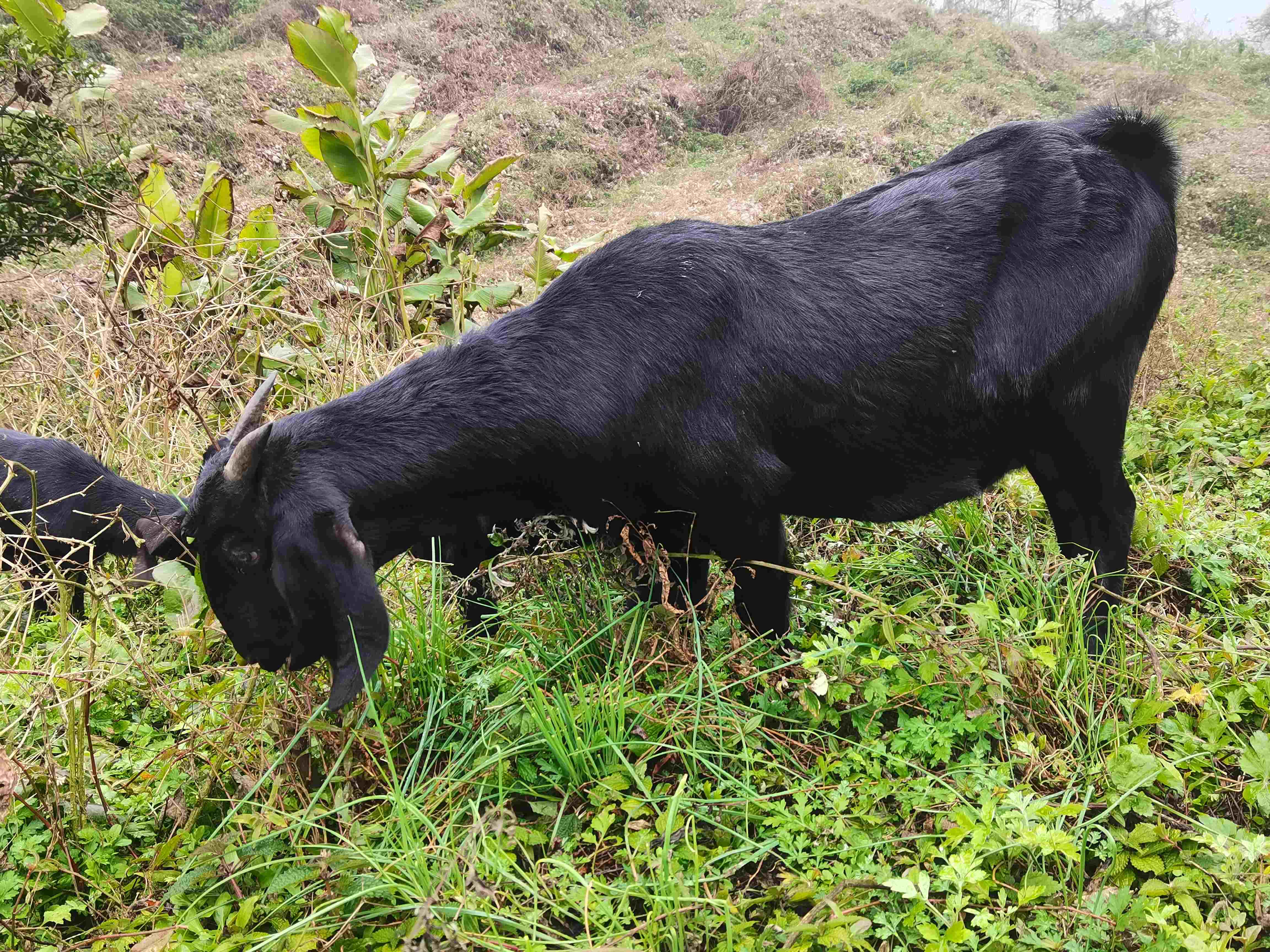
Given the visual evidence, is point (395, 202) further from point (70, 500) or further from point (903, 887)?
point (903, 887)

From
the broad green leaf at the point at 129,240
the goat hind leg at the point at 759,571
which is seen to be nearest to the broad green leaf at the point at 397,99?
the broad green leaf at the point at 129,240

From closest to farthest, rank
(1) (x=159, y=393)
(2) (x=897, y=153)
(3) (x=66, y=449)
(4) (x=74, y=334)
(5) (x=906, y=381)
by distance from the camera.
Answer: (5) (x=906, y=381) → (3) (x=66, y=449) → (1) (x=159, y=393) → (4) (x=74, y=334) → (2) (x=897, y=153)

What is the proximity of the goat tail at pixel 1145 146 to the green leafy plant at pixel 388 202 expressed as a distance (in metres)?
3.61

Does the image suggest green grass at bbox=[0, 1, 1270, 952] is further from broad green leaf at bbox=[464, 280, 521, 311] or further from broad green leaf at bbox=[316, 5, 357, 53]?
broad green leaf at bbox=[316, 5, 357, 53]

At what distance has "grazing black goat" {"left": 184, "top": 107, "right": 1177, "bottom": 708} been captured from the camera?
240 cm

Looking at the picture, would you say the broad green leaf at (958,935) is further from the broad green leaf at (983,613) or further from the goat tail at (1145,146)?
the goat tail at (1145,146)

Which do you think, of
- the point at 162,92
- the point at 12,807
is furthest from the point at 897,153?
the point at 12,807

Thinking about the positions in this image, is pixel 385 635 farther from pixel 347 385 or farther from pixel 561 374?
pixel 347 385

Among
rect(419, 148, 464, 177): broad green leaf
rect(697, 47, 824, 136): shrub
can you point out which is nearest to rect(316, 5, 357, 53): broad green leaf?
rect(419, 148, 464, 177): broad green leaf

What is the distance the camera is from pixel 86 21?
5.31m

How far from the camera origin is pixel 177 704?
283 centimetres

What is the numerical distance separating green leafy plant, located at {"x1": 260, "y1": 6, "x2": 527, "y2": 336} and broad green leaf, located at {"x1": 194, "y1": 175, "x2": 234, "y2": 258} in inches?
20.9

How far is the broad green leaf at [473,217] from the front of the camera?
572 cm

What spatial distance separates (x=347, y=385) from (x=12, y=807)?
2.72 meters
